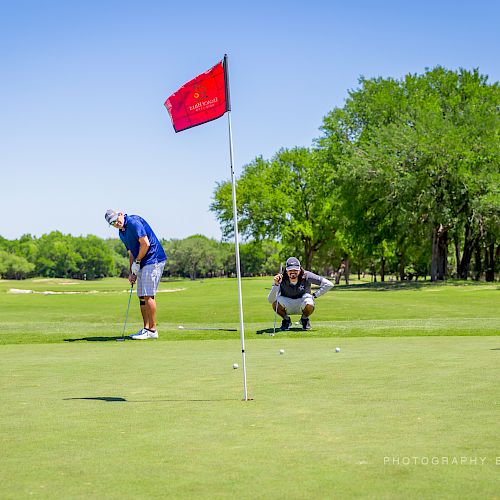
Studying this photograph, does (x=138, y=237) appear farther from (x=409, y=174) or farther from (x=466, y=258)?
(x=466, y=258)

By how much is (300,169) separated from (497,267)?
23856 mm

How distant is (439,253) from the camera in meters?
63.0

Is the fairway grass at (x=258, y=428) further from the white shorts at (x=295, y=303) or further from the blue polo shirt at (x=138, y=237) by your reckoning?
the white shorts at (x=295, y=303)

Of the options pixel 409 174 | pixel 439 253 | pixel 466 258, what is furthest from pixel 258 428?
pixel 466 258

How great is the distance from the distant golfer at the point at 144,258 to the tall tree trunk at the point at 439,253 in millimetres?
43322

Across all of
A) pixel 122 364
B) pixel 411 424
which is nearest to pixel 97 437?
pixel 411 424

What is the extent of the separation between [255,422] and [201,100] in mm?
4981

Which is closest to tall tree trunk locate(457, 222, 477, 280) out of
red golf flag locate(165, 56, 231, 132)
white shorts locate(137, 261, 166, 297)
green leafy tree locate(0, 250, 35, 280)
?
white shorts locate(137, 261, 166, 297)

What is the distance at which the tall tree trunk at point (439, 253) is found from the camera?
57150mm

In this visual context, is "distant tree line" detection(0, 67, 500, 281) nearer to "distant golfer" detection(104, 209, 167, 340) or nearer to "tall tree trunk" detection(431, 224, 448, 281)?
"tall tree trunk" detection(431, 224, 448, 281)

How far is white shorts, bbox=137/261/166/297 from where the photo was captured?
15.6 meters

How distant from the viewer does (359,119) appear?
65.0 metres

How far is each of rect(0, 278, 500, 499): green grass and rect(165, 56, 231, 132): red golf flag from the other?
3.30 metres

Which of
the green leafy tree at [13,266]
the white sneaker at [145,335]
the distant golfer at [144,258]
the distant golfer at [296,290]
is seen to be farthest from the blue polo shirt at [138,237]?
the green leafy tree at [13,266]
